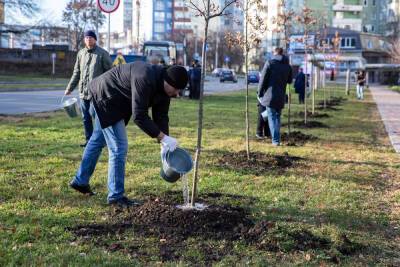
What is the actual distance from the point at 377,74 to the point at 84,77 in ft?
303

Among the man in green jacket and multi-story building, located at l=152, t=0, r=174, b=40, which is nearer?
the man in green jacket

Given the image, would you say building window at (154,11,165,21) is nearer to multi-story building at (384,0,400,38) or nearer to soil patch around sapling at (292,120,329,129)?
multi-story building at (384,0,400,38)

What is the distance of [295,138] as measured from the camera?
11914 mm

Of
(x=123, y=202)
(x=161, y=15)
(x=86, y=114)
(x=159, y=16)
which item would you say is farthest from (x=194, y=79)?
(x=159, y=16)

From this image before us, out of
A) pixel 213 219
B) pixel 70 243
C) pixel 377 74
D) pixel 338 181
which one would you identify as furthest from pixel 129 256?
pixel 377 74

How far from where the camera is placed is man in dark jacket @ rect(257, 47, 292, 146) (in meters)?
10.7

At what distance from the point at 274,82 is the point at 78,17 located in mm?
59603

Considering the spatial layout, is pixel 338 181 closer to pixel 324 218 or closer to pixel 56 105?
pixel 324 218

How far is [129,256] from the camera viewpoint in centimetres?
434

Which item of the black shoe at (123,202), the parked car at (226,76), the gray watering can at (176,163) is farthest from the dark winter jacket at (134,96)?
the parked car at (226,76)

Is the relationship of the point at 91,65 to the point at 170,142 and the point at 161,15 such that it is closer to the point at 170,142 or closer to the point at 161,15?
the point at 170,142

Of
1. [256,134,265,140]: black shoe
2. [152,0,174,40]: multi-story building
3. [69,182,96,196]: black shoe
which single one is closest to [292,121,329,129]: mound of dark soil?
[256,134,265,140]: black shoe

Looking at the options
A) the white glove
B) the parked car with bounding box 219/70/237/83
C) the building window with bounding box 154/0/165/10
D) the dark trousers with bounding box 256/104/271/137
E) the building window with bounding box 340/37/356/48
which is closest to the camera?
the white glove

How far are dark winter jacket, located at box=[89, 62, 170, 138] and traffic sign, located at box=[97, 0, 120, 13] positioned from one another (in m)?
5.48
